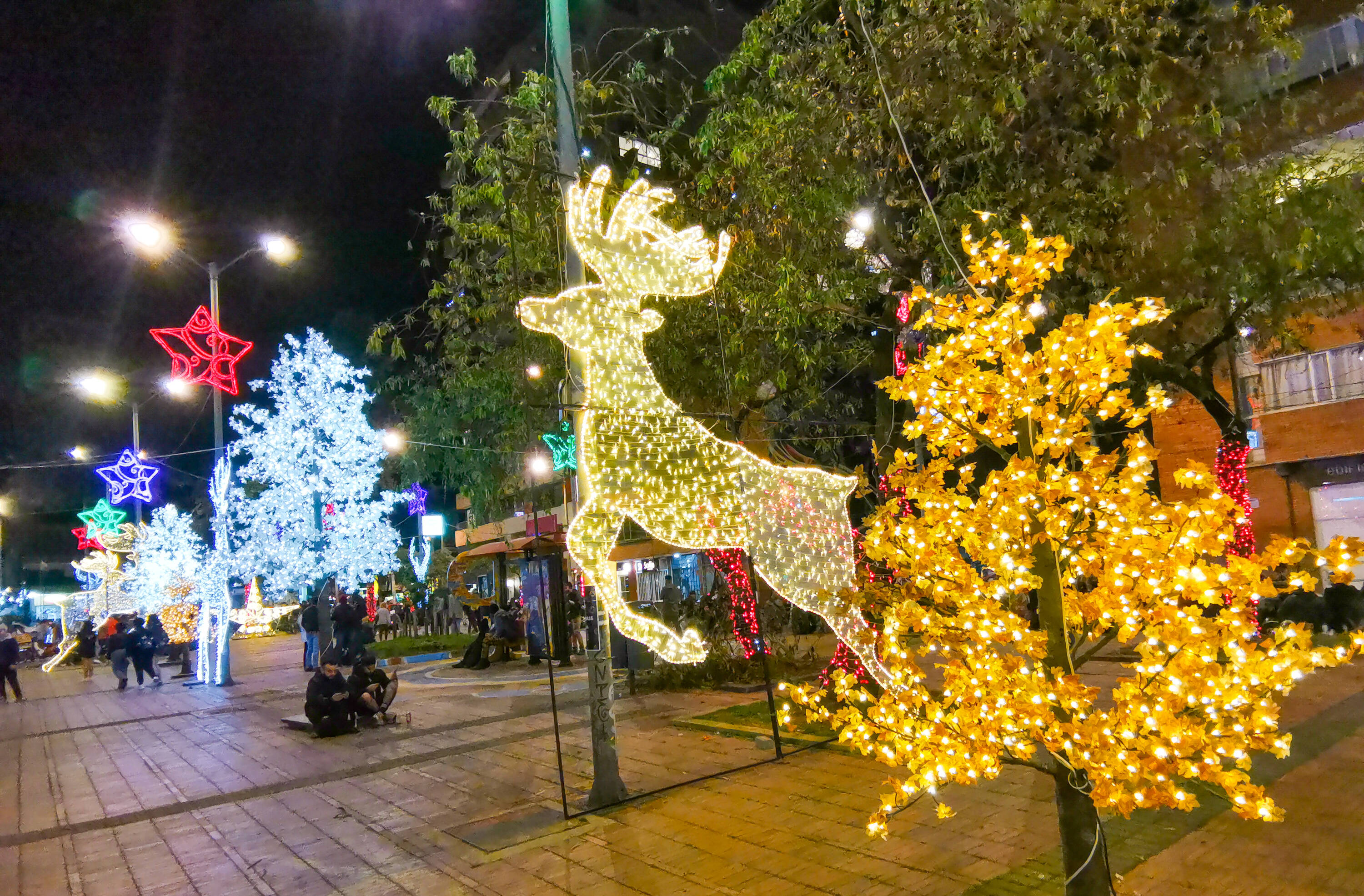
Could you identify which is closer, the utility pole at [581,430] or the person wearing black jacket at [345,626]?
the utility pole at [581,430]

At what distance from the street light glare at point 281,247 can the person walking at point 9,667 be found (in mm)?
10130

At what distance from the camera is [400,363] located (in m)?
31.0

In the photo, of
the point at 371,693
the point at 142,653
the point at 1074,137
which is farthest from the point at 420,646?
the point at 1074,137

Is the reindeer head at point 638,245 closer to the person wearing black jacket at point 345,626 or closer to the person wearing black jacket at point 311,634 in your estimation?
Result: the person wearing black jacket at point 345,626

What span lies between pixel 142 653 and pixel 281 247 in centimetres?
911

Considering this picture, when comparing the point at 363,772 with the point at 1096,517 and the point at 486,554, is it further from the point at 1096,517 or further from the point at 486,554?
the point at 486,554

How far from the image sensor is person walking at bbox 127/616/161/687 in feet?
60.5


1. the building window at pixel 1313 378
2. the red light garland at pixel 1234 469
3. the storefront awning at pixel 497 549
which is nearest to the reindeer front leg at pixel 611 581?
the storefront awning at pixel 497 549

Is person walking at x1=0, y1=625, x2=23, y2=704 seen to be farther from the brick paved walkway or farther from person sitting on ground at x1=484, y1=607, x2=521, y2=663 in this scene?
person sitting on ground at x1=484, y1=607, x2=521, y2=663

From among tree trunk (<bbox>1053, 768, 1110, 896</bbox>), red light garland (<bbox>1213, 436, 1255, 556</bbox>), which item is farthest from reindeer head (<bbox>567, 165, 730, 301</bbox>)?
red light garland (<bbox>1213, 436, 1255, 556</bbox>)

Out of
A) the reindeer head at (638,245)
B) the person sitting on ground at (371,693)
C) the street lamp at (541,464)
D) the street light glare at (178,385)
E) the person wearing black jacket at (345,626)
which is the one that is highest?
the street light glare at (178,385)

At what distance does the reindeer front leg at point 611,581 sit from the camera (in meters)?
6.32

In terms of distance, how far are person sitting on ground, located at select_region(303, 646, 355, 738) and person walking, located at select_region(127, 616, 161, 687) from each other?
33.0 feet

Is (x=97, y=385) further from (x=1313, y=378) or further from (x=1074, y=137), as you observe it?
(x=1313, y=378)
